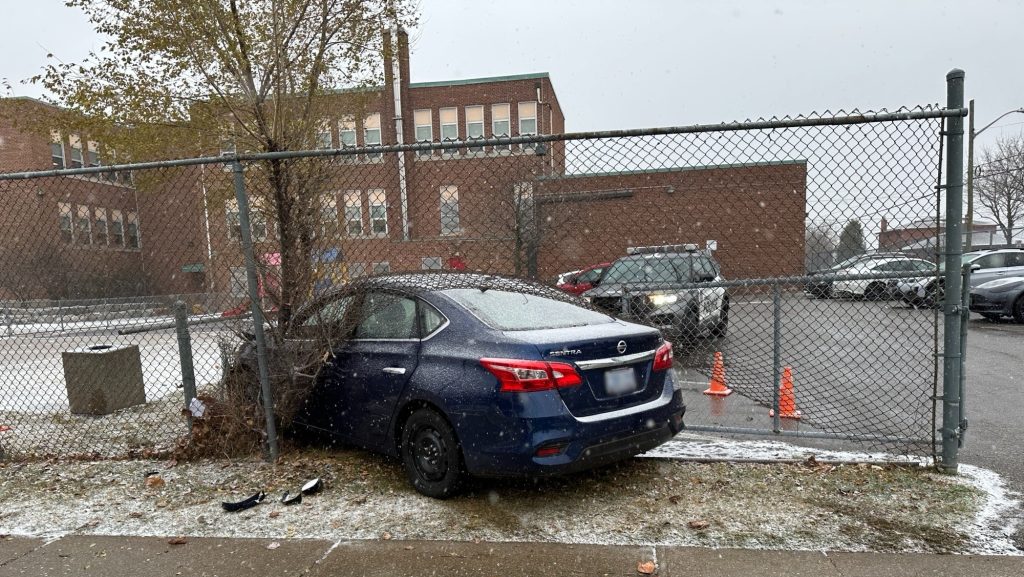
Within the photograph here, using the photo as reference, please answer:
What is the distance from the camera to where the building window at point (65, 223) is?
5700 mm

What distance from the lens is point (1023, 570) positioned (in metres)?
3.07

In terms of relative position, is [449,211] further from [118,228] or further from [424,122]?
[424,122]

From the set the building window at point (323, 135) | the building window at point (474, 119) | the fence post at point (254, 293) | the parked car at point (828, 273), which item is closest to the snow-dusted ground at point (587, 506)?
the fence post at point (254, 293)

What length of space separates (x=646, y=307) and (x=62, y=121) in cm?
954

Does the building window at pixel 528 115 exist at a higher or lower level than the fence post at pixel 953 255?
higher

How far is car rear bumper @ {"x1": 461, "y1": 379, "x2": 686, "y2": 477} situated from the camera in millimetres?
3580

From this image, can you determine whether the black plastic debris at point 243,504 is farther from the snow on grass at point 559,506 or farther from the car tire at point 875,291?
the car tire at point 875,291

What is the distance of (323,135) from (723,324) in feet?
21.3

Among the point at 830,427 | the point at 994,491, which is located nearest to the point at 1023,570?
the point at 994,491

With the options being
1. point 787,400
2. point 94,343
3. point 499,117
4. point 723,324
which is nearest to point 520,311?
point 787,400

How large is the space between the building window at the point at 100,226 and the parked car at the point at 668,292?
4.62m

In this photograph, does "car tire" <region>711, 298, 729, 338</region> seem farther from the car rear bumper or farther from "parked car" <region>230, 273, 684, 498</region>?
the car rear bumper

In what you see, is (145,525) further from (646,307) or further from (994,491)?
(994,491)

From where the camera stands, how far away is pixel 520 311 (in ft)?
13.8
